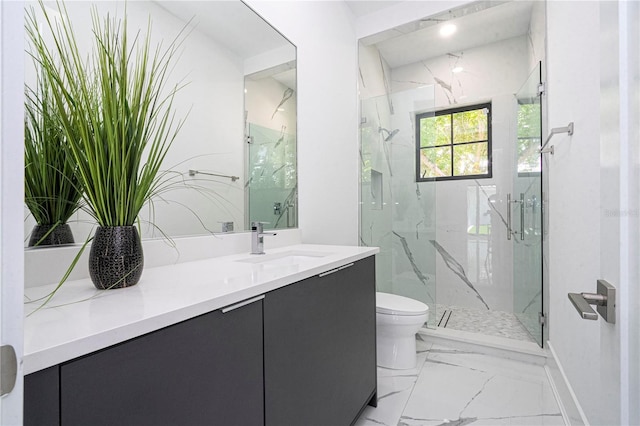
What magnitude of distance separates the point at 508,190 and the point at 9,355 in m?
3.41

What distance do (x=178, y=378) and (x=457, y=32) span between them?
3427 mm

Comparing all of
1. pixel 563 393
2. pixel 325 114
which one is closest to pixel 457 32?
pixel 325 114

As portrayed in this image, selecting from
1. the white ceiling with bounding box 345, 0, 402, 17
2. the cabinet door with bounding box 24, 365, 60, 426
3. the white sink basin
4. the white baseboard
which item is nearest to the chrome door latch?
the cabinet door with bounding box 24, 365, 60, 426

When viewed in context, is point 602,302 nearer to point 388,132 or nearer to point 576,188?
point 576,188

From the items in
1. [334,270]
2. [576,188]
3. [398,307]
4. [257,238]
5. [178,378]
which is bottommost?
[398,307]

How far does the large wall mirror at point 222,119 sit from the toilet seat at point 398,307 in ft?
2.58

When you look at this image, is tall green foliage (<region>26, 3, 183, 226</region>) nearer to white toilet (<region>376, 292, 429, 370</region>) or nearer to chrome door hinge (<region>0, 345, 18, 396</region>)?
chrome door hinge (<region>0, 345, 18, 396</region>)

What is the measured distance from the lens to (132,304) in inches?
27.5

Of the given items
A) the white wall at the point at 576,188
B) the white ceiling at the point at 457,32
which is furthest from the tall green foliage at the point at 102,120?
the white ceiling at the point at 457,32

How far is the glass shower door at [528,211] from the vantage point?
7.77 feet

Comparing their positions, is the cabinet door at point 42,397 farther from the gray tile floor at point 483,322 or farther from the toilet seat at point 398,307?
the gray tile floor at point 483,322

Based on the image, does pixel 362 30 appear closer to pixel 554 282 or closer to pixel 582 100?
pixel 582 100

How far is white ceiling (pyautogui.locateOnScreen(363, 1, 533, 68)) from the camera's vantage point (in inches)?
101

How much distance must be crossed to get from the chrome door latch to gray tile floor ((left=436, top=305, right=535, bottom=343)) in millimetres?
2218
